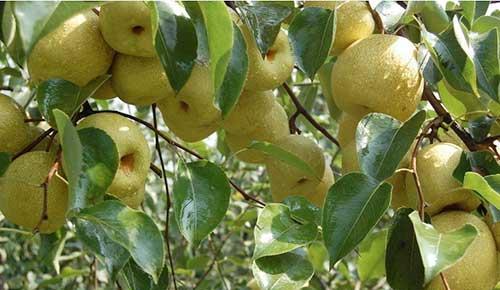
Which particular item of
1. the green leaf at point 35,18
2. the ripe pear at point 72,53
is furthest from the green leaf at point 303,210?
the green leaf at point 35,18

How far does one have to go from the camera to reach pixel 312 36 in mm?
1051

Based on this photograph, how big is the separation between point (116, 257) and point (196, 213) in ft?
0.41

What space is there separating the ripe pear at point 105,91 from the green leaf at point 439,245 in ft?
1.55

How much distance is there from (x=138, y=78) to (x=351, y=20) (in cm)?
33

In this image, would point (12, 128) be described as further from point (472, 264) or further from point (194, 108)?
point (472, 264)

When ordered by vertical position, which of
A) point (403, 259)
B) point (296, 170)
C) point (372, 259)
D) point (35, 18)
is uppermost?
point (35, 18)

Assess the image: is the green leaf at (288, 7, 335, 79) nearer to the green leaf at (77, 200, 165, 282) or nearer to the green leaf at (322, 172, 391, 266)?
the green leaf at (322, 172, 391, 266)

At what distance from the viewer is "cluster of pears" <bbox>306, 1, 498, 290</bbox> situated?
0.98 meters

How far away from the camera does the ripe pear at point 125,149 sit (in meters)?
1.01

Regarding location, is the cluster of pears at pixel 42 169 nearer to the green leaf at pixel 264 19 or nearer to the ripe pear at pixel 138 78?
the ripe pear at pixel 138 78

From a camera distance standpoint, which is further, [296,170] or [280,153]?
[296,170]

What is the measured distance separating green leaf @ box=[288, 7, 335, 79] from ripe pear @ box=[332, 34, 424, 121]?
69 millimetres

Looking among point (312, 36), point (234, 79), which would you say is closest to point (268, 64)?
point (312, 36)

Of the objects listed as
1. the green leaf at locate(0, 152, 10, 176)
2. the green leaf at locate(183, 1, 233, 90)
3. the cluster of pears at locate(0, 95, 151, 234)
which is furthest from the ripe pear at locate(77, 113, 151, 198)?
the green leaf at locate(183, 1, 233, 90)
